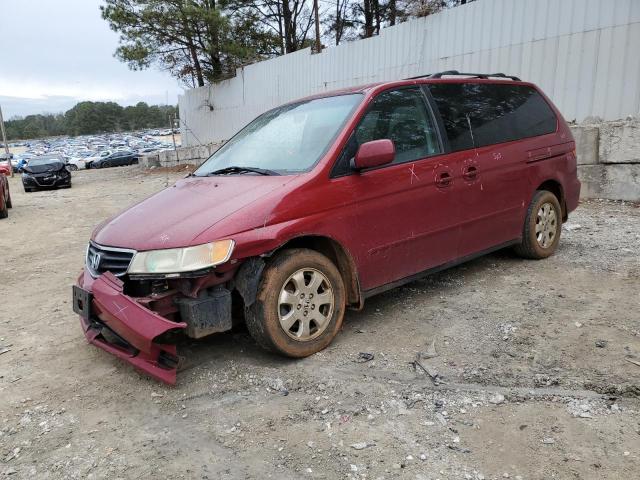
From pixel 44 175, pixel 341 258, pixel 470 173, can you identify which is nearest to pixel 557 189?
pixel 470 173

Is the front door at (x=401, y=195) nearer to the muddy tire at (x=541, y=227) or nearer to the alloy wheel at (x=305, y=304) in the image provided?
the alloy wheel at (x=305, y=304)

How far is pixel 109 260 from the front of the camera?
3.38m

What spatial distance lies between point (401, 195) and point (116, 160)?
42.4 metres

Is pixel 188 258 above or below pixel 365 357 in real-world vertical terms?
above

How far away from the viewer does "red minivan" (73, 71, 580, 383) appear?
3.14 meters

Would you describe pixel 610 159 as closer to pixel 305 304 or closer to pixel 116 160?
pixel 305 304

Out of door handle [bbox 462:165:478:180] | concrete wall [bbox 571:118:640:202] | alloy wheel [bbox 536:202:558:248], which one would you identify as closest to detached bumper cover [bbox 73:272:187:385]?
door handle [bbox 462:165:478:180]

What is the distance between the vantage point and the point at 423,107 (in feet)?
14.0

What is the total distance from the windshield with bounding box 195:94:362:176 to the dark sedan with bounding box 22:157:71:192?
18228mm

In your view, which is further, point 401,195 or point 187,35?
point 187,35

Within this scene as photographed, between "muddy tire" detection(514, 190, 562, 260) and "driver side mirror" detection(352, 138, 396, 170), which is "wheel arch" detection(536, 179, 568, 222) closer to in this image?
"muddy tire" detection(514, 190, 562, 260)

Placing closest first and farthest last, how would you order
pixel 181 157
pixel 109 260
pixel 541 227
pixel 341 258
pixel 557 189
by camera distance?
1. pixel 109 260
2. pixel 341 258
3. pixel 541 227
4. pixel 557 189
5. pixel 181 157

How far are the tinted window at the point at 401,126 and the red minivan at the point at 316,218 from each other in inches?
0.4

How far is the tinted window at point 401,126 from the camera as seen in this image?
386 centimetres
